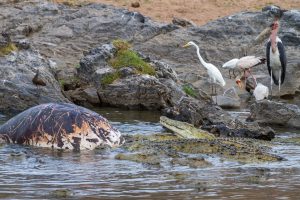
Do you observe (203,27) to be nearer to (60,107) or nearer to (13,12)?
(13,12)

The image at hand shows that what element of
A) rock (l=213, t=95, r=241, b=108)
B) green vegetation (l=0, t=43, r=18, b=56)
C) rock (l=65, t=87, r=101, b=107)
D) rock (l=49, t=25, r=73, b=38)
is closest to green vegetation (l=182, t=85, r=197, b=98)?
rock (l=213, t=95, r=241, b=108)

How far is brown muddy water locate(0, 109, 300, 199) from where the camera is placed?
8.04 m

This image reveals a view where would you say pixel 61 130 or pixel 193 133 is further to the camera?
pixel 193 133

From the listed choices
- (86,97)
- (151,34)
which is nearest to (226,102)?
(86,97)

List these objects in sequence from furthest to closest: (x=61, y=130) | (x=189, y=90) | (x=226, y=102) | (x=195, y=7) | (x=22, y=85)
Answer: (x=195, y=7), (x=226, y=102), (x=189, y=90), (x=22, y=85), (x=61, y=130)

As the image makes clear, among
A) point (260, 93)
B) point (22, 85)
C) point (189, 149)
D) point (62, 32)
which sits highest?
point (62, 32)

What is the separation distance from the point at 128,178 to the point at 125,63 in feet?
25.3

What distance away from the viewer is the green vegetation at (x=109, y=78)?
53.1 feet

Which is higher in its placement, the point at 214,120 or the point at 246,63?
the point at 246,63

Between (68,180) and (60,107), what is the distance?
263cm

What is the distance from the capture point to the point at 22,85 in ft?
50.0

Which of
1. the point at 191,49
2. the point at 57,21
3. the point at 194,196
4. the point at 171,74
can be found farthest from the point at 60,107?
the point at 57,21

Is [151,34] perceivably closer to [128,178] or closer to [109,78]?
[109,78]

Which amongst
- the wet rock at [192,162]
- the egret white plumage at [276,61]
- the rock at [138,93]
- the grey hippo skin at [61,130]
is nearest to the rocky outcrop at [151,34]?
the egret white plumage at [276,61]
